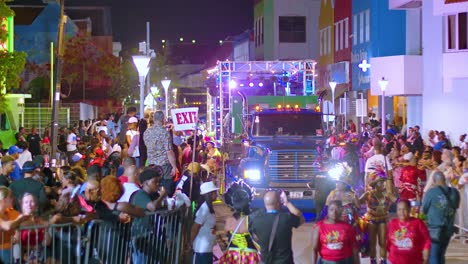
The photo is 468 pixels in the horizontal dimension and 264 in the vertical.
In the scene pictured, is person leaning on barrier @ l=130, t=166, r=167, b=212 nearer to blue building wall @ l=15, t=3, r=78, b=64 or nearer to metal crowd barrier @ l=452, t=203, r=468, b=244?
metal crowd barrier @ l=452, t=203, r=468, b=244

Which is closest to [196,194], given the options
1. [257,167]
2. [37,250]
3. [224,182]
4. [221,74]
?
[257,167]

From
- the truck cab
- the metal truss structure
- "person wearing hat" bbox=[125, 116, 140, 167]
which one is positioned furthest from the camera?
the metal truss structure

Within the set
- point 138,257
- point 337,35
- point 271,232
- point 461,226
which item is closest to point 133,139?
point 461,226

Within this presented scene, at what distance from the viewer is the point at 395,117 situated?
148 ft

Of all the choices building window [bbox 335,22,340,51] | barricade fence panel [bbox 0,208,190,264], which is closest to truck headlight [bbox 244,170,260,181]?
barricade fence panel [bbox 0,208,190,264]

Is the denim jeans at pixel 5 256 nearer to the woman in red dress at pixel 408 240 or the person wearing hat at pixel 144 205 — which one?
the person wearing hat at pixel 144 205

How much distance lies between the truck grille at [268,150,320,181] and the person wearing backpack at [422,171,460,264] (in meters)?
7.14

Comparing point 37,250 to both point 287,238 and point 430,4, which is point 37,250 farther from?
point 430,4

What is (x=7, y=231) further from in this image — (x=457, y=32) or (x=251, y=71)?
(x=457, y=32)

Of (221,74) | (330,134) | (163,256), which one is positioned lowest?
(163,256)

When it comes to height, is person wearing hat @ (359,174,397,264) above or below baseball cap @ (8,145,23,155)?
below

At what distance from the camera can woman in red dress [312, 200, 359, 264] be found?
35.6 ft

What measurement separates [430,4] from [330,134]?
15.7m

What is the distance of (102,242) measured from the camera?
10.6 metres
